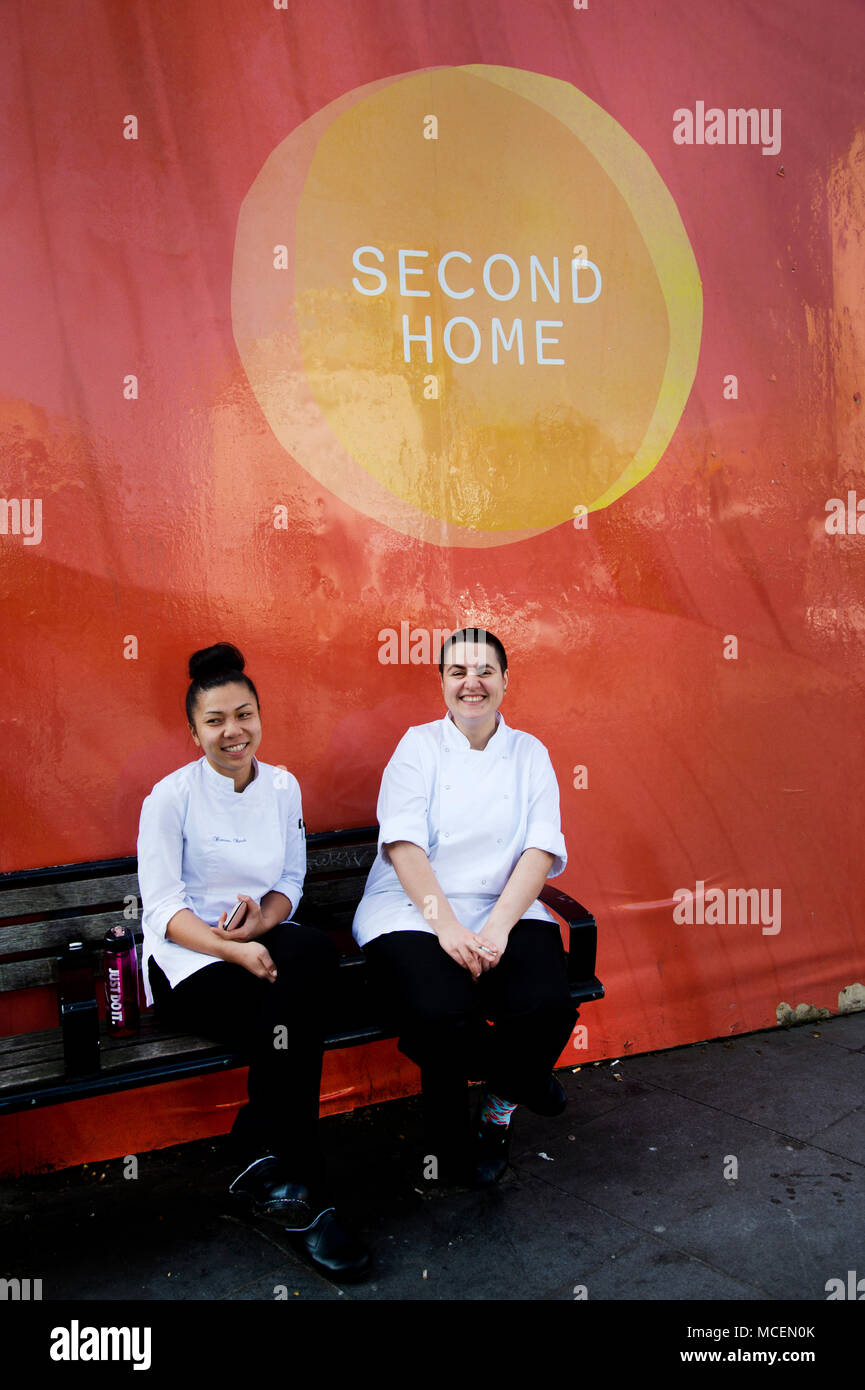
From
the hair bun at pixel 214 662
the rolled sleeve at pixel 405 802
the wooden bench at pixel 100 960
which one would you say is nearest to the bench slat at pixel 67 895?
the wooden bench at pixel 100 960

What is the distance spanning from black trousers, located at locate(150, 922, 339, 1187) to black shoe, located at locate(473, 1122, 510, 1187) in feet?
2.00

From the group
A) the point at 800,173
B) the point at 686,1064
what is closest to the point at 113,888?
the point at 686,1064

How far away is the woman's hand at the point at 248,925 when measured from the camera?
2.90m

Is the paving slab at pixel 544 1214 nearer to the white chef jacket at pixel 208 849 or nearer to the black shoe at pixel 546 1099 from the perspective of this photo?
the black shoe at pixel 546 1099

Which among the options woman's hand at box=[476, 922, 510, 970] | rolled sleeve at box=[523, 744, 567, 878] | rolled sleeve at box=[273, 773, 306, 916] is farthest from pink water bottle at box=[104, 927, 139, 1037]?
rolled sleeve at box=[523, 744, 567, 878]

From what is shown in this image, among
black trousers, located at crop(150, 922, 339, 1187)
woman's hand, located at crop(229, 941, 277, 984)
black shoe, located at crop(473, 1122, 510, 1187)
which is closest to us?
black trousers, located at crop(150, 922, 339, 1187)

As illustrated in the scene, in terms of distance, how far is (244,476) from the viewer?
3.44 metres

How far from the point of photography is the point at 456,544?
3770 millimetres

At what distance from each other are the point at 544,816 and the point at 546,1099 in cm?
84

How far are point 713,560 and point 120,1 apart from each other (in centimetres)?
285

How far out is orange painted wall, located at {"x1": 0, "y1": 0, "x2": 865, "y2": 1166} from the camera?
319 cm

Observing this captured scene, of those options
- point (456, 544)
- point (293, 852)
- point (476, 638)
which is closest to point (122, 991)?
point (293, 852)

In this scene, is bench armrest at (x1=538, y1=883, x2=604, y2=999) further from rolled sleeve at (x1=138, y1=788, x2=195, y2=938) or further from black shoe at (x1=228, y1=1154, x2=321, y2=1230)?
rolled sleeve at (x1=138, y1=788, x2=195, y2=938)
